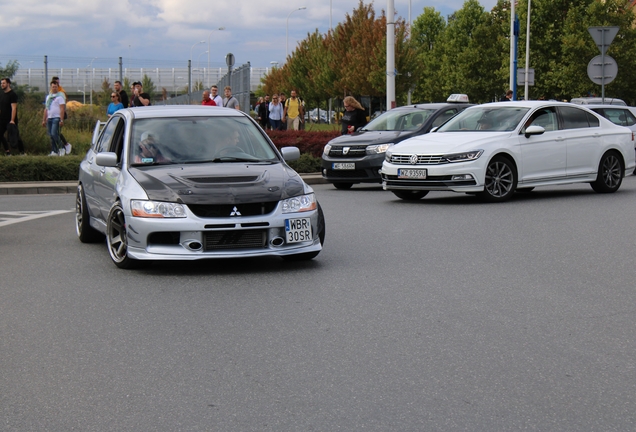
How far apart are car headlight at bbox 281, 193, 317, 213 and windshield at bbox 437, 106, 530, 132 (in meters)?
7.57

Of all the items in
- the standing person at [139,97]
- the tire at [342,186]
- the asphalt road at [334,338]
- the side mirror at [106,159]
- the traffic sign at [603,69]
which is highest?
the traffic sign at [603,69]

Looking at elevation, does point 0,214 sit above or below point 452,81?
below

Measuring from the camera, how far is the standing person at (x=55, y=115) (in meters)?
24.1

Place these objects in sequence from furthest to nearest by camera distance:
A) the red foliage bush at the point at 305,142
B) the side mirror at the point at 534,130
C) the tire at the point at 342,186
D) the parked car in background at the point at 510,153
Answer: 1. the red foliage bush at the point at 305,142
2. the tire at the point at 342,186
3. the side mirror at the point at 534,130
4. the parked car in background at the point at 510,153

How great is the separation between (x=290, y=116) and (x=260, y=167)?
22.3 metres

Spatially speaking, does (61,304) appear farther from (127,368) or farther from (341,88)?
(341,88)

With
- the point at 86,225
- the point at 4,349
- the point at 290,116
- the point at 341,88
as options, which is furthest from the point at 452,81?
the point at 4,349

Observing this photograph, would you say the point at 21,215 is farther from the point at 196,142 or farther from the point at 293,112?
the point at 293,112

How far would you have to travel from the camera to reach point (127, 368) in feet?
18.6

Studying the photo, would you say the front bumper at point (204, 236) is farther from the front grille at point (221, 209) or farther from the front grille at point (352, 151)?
the front grille at point (352, 151)

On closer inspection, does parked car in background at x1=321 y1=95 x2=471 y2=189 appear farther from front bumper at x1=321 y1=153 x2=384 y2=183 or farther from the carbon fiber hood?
the carbon fiber hood

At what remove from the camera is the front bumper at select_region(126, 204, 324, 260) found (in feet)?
29.2

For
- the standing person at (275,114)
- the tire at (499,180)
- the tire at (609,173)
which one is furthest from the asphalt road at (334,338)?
the standing person at (275,114)

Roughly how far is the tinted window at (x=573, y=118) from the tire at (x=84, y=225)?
8.47m
